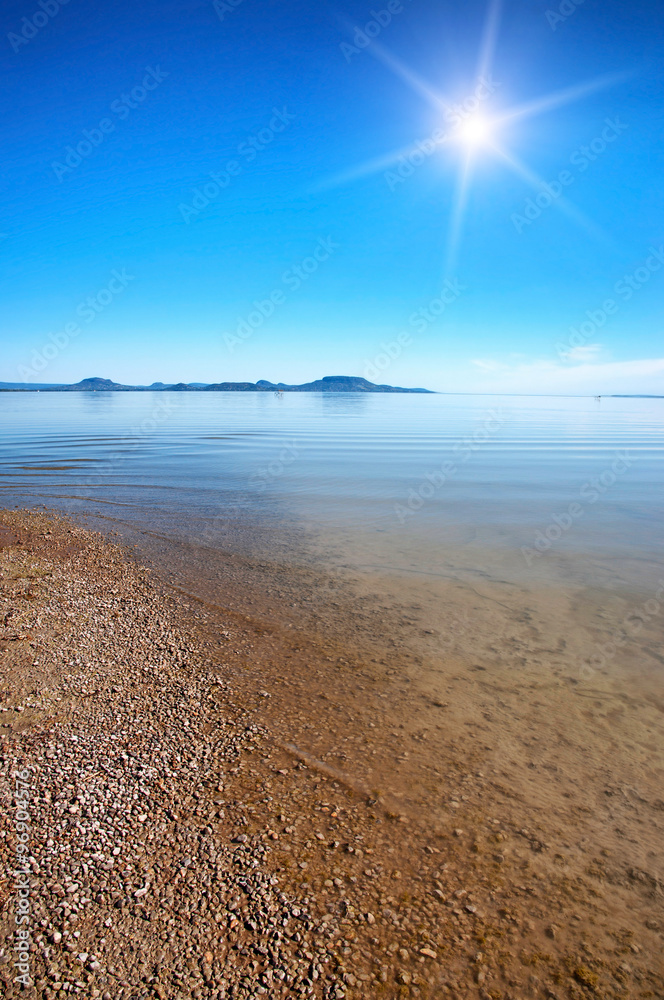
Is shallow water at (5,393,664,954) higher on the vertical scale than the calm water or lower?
lower

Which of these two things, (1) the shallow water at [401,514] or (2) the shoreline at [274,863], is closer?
(2) the shoreline at [274,863]

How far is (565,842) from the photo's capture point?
4.09m

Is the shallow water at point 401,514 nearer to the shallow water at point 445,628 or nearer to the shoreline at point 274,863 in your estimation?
the shallow water at point 445,628

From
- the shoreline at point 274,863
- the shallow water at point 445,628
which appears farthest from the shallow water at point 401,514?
the shoreline at point 274,863

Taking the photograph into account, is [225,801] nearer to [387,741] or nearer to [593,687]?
[387,741]

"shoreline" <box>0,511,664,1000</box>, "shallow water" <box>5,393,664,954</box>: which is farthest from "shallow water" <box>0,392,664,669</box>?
"shoreline" <box>0,511,664,1000</box>

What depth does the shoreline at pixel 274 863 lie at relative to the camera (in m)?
3.08

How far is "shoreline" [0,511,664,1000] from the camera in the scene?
10.1 ft

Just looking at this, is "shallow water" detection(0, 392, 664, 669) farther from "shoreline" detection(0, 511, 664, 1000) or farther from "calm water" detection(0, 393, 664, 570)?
"shoreline" detection(0, 511, 664, 1000)

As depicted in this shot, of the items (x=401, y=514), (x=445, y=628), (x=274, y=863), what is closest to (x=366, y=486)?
(x=401, y=514)

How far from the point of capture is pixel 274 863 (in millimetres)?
3711

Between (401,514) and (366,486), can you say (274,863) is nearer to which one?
(401,514)

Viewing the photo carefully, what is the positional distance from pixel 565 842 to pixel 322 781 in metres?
2.06

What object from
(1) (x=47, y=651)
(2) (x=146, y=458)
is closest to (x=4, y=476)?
(2) (x=146, y=458)
